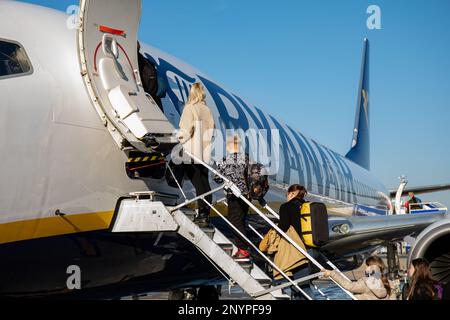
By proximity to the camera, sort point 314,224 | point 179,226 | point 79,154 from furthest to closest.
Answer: point 314,224 → point 179,226 → point 79,154

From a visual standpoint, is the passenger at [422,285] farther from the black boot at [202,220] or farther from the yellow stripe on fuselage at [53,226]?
the yellow stripe on fuselage at [53,226]

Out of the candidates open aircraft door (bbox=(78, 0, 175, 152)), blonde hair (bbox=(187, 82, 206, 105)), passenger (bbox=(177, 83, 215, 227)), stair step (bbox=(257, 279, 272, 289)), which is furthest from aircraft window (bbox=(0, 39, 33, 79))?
stair step (bbox=(257, 279, 272, 289))

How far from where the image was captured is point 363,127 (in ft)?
91.5

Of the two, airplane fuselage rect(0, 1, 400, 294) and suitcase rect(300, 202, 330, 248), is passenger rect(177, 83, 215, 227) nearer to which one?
airplane fuselage rect(0, 1, 400, 294)

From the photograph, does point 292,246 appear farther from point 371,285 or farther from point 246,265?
point 371,285

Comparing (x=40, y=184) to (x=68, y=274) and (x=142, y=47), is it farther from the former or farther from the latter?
(x=142, y=47)

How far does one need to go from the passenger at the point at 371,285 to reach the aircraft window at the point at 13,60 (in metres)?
3.03

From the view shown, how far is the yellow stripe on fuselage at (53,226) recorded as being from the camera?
14.8 ft

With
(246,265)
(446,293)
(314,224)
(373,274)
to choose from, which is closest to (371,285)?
(373,274)

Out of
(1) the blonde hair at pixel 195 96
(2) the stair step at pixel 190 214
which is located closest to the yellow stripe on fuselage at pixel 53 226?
(2) the stair step at pixel 190 214

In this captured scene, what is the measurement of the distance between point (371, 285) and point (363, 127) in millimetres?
23364
